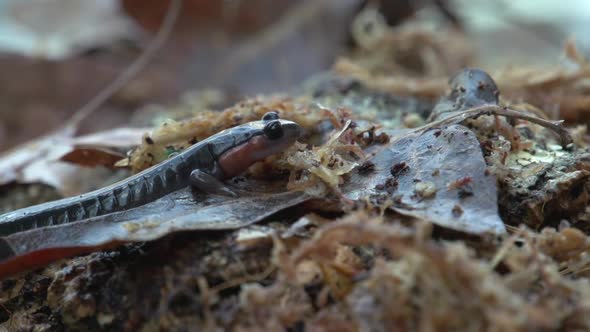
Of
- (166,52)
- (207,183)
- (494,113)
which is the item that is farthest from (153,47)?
(494,113)

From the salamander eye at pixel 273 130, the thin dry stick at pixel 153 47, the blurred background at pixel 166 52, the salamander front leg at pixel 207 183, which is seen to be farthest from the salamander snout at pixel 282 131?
the thin dry stick at pixel 153 47

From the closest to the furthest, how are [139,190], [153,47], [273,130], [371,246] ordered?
[371,246] < [139,190] < [273,130] < [153,47]

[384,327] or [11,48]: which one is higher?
[11,48]

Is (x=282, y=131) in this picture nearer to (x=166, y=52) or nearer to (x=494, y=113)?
(x=494, y=113)

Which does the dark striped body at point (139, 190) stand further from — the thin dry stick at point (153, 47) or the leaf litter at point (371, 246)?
the thin dry stick at point (153, 47)

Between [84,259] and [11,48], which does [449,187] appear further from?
[11,48]

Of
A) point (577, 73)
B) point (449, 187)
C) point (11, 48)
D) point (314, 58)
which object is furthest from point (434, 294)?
point (11, 48)
